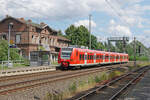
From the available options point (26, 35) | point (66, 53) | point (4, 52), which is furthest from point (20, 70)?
point (26, 35)

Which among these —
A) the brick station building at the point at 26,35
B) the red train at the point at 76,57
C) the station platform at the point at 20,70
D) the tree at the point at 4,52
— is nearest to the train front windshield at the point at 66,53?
the red train at the point at 76,57

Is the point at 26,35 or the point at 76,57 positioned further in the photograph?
the point at 26,35

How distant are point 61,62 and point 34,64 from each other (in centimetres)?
497

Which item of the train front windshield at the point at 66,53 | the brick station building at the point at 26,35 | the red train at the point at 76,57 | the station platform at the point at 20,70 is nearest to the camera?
the station platform at the point at 20,70

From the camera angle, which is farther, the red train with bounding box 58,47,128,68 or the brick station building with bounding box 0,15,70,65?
the brick station building with bounding box 0,15,70,65

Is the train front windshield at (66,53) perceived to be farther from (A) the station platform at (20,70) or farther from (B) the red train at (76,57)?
(A) the station platform at (20,70)

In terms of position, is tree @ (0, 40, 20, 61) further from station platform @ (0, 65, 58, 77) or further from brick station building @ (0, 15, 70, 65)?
brick station building @ (0, 15, 70, 65)

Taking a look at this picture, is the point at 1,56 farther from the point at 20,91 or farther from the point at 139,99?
the point at 139,99

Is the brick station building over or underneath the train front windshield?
over

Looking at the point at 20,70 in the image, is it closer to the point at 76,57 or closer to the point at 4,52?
the point at 76,57

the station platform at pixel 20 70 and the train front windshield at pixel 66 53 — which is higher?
the train front windshield at pixel 66 53

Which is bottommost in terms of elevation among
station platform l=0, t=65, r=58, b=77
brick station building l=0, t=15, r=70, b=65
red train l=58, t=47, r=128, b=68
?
station platform l=0, t=65, r=58, b=77

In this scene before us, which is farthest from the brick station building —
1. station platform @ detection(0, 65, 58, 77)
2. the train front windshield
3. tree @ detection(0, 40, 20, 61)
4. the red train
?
the train front windshield

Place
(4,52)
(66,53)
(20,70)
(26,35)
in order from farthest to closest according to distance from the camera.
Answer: (26,35), (4,52), (66,53), (20,70)
